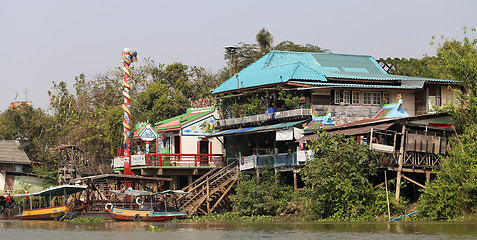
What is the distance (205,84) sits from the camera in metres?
60.8

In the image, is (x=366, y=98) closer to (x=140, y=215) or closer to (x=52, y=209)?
(x=140, y=215)

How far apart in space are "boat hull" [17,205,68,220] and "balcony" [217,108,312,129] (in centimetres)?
1020

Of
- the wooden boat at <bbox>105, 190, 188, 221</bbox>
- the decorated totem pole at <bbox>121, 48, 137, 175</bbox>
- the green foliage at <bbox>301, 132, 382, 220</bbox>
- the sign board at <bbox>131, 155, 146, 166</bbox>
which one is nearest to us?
the green foliage at <bbox>301, 132, 382, 220</bbox>

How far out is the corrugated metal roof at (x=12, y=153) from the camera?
191 feet

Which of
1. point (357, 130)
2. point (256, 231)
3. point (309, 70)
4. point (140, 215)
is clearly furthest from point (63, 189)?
Result: point (357, 130)

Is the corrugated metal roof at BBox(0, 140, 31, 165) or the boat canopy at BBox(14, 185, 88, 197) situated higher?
the corrugated metal roof at BBox(0, 140, 31, 165)

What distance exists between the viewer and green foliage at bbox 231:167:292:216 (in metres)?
38.9

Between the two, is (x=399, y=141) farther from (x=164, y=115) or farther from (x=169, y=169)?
(x=164, y=115)

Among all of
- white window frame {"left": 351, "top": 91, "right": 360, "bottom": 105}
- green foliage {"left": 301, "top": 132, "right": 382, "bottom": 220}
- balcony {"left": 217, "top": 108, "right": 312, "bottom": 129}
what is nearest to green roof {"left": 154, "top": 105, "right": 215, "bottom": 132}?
balcony {"left": 217, "top": 108, "right": 312, "bottom": 129}

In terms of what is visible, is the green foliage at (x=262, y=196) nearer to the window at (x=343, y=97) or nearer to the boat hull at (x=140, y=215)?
the boat hull at (x=140, y=215)

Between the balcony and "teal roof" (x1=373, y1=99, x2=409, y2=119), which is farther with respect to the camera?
the balcony

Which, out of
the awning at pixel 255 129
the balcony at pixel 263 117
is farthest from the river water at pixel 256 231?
the balcony at pixel 263 117

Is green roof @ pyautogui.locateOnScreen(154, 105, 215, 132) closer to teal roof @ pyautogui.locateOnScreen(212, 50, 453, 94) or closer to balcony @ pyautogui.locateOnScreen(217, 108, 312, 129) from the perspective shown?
teal roof @ pyautogui.locateOnScreen(212, 50, 453, 94)

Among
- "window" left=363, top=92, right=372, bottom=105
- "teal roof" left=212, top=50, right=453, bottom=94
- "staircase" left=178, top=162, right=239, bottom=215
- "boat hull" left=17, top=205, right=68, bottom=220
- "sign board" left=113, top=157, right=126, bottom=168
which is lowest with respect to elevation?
"boat hull" left=17, top=205, right=68, bottom=220
